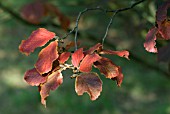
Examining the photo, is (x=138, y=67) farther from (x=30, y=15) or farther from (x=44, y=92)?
(x=44, y=92)

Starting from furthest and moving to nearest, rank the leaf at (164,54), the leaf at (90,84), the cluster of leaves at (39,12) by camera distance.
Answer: the cluster of leaves at (39,12)
the leaf at (164,54)
the leaf at (90,84)

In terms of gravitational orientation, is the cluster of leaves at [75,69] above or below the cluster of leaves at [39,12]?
below

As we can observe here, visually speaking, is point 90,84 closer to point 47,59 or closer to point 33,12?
point 47,59

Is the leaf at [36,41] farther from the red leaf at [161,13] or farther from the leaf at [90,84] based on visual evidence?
the red leaf at [161,13]

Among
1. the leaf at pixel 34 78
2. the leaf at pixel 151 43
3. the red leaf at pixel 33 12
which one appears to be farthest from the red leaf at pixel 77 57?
the red leaf at pixel 33 12

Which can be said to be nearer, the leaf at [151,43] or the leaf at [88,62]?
the leaf at [88,62]

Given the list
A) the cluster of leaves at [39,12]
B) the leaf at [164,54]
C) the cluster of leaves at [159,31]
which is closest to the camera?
the cluster of leaves at [159,31]

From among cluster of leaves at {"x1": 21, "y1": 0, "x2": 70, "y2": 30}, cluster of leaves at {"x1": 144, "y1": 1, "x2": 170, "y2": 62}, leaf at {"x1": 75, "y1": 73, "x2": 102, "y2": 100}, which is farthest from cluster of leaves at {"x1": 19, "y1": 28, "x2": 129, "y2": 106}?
cluster of leaves at {"x1": 21, "y1": 0, "x2": 70, "y2": 30}

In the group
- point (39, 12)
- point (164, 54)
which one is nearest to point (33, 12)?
point (39, 12)
